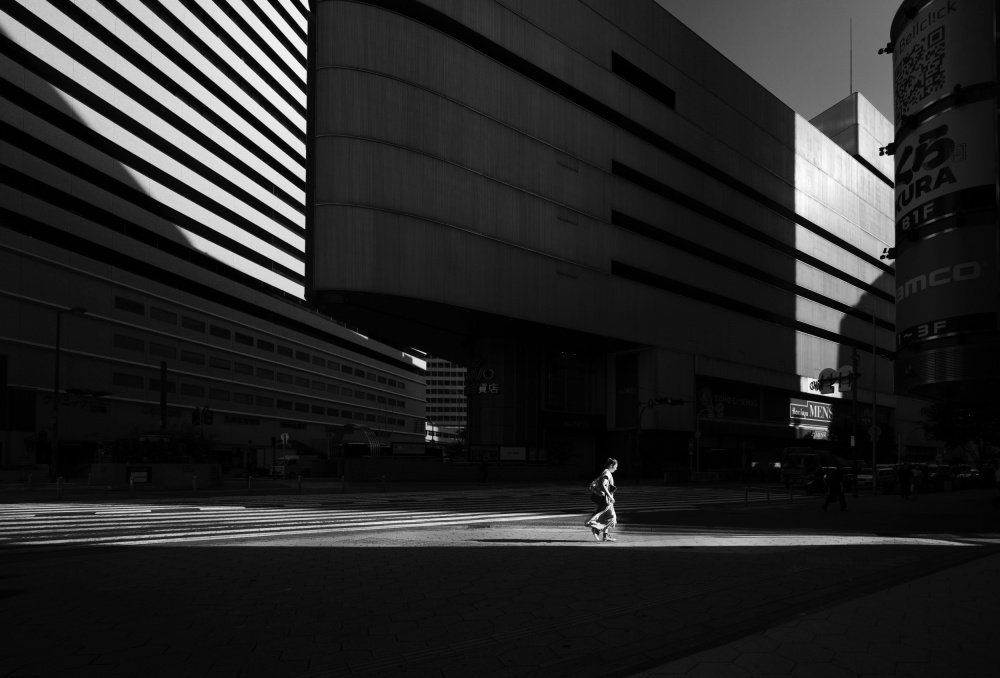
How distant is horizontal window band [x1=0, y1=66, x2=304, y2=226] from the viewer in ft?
173

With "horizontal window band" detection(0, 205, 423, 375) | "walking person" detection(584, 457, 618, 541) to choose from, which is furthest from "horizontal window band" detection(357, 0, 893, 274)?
"walking person" detection(584, 457, 618, 541)

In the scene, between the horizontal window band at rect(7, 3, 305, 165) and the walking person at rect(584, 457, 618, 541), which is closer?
the walking person at rect(584, 457, 618, 541)

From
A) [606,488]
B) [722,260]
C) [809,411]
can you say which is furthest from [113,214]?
[809,411]

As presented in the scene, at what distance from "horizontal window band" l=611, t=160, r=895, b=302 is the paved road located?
46.8 metres

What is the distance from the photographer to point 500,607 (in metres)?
8.50

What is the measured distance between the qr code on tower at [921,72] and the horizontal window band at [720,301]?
2826 centimetres

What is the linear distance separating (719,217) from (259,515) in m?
55.1

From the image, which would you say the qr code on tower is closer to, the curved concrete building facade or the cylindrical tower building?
the cylindrical tower building

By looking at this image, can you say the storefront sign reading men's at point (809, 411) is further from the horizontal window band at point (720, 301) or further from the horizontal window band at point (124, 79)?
the horizontal window band at point (124, 79)

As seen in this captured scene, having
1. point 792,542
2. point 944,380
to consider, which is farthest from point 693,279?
point 792,542

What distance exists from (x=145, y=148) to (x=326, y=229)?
28.3 metres

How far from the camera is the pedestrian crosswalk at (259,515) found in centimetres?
1577

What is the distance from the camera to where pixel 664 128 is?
6203cm

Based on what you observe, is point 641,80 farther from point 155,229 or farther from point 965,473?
point 155,229
